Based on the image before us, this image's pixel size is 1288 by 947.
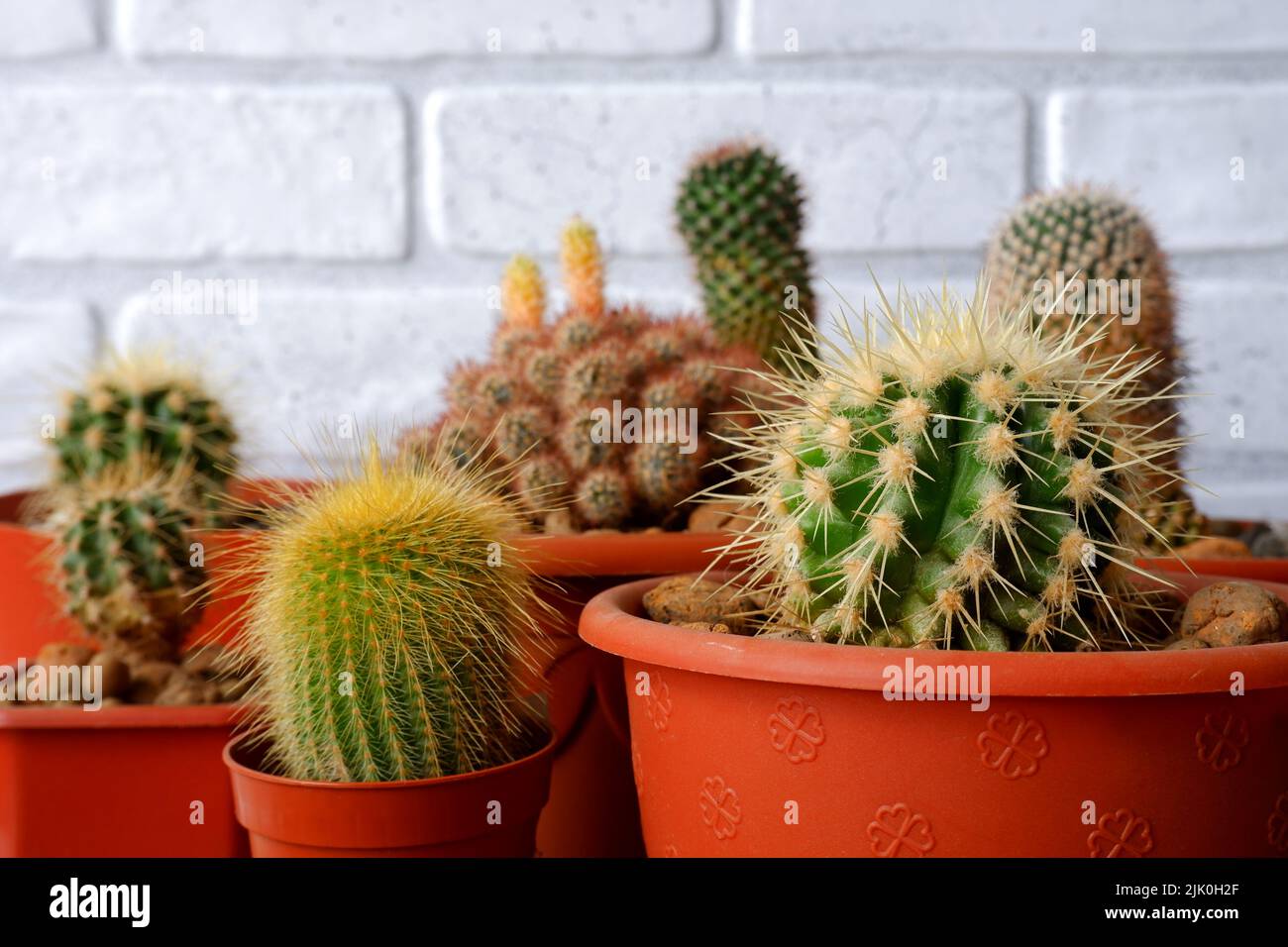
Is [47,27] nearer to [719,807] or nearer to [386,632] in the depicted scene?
[386,632]

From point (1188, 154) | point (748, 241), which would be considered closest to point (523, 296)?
point (748, 241)

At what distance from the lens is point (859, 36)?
120 cm

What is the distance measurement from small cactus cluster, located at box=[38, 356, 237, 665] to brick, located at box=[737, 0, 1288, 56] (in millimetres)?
594

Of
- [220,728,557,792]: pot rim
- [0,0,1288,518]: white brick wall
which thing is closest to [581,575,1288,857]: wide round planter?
[220,728,557,792]: pot rim

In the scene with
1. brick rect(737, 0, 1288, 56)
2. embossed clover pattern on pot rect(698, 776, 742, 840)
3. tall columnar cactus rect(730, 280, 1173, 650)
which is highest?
brick rect(737, 0, 1288, 56)

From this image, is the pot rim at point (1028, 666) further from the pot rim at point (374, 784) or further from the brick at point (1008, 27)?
the brick at point (1008, 27)

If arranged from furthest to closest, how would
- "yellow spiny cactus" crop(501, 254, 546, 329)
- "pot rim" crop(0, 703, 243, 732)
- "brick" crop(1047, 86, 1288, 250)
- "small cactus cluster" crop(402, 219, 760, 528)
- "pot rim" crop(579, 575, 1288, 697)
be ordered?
"brick" crop(1047, 86, 1288, 250)
"yellow spiny cactus" crop(501, 254, 546, 329)
"small cactus cluster" crop(402, 219, 760, 528)
"pot rim" crop(0, 703, 243, 732)
"pot rim" crop(579, 575, 1288, 697)

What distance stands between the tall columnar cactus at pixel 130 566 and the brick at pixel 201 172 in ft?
1.30

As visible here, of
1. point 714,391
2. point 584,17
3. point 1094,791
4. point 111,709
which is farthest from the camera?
point 584,17

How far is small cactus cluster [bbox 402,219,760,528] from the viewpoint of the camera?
842 mm

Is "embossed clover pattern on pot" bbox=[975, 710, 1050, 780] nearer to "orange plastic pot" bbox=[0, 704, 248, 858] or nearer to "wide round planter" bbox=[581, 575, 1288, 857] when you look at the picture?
"wide round planter" bbox=[581, 575, 1288, 857]
